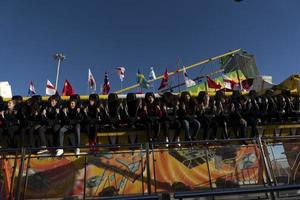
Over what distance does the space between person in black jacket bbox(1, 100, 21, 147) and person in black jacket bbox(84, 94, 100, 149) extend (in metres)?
1.71

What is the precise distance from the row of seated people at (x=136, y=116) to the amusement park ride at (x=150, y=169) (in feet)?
7.79

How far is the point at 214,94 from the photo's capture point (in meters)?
10.5

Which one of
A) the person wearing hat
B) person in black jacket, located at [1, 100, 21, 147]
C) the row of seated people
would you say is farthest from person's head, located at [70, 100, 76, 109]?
the person wearing hat

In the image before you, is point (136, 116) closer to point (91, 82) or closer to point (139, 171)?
point (139, 171)

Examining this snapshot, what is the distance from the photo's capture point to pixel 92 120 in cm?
865

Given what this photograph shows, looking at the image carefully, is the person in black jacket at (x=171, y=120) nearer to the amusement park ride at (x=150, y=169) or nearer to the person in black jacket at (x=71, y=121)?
the person in black jacket at (x=71, y=121)

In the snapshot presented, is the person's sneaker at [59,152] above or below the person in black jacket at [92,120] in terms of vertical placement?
below

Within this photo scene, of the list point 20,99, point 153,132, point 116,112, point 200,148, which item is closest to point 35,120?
point 20,99

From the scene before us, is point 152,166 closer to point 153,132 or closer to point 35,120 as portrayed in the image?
point 153,132

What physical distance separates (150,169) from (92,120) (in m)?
3.17

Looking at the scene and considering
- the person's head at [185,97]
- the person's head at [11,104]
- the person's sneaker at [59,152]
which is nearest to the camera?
the person's sneaker at [59,152]

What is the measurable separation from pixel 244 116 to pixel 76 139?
4785mm

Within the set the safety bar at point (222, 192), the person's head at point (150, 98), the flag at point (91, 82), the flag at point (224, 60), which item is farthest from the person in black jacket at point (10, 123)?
the flag at point (224, 60)

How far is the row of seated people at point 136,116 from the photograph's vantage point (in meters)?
8.33
